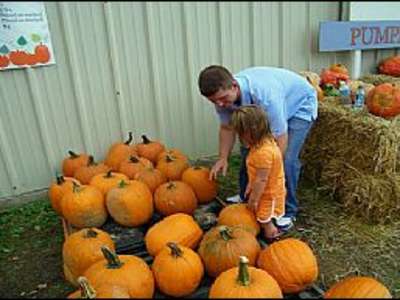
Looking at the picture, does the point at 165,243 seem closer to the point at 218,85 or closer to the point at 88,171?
the point at 218,85

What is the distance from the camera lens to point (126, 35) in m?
3.27

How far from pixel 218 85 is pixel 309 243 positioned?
124 cm

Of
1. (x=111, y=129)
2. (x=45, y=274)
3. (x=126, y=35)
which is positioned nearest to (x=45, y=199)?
(x=111, y=129)

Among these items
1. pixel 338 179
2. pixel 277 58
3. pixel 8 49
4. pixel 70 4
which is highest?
pixel 70 4

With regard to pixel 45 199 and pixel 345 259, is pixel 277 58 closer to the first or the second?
pixel 345 259

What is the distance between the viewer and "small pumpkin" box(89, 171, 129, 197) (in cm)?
270

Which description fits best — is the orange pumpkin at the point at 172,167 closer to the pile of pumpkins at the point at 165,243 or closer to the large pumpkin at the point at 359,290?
the pile of pumpkins at the point at 165,243

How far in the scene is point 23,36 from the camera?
2945mm

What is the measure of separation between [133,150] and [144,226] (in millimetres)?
807

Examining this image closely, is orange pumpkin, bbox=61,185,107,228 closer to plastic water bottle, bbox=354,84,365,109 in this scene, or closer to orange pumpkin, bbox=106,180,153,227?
orange pumpkin, bbox=106,180,153,227

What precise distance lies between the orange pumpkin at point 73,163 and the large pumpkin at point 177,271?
1.47 metres

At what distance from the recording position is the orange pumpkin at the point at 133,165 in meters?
2.94

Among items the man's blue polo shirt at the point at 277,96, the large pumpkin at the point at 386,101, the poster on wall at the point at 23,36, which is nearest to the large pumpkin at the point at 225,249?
the man's blue polo shirt at the point at 277,96

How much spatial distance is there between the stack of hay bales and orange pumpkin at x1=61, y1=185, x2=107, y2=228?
5.86 ft
